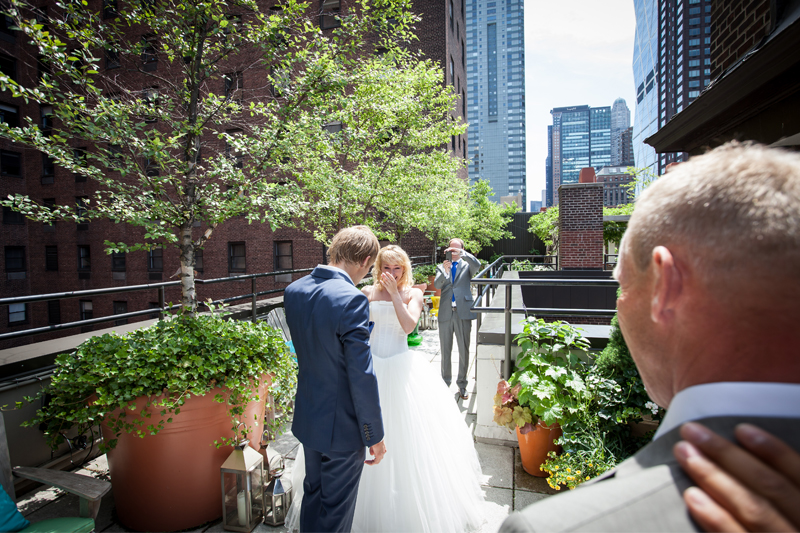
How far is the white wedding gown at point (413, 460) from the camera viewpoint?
2.73 meters

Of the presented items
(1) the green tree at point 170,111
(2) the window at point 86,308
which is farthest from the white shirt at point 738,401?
(2) the window at point 86,308

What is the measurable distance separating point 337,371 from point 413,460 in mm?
1156

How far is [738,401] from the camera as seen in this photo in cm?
56

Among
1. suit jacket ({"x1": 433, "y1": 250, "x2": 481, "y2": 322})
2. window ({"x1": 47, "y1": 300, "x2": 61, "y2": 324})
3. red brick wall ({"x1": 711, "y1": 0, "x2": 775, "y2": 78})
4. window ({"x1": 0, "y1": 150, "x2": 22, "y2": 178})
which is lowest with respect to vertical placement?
window ({"x1": 47, "y1": 300, "x2": 61, "y2": 324})

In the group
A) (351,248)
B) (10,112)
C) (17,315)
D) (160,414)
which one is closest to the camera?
(351,248)

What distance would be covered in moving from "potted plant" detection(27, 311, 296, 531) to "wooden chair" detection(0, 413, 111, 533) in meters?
0.21

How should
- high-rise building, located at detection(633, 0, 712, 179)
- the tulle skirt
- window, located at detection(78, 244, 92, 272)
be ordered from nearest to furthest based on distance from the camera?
the tulle skirt < window, located at detection(78, 244, 92, 272) < high-rise building, located at detection(633, 0, 712, 179)

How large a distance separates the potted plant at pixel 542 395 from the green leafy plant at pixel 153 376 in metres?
2.02

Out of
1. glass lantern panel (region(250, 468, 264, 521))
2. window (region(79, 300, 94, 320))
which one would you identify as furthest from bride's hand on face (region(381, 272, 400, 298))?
window (region(79, 300, 94, 320))

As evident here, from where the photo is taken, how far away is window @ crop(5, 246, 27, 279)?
2409cm

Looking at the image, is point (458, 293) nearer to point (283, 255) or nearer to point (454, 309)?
point (454, 309)

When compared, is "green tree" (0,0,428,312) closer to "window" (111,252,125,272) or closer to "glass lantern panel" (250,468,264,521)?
"glass lantern panel" (250,468,264,521)

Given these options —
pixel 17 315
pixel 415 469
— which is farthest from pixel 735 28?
pixel 17 315

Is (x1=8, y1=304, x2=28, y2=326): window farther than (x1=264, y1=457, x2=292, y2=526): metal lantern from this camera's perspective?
Yes
